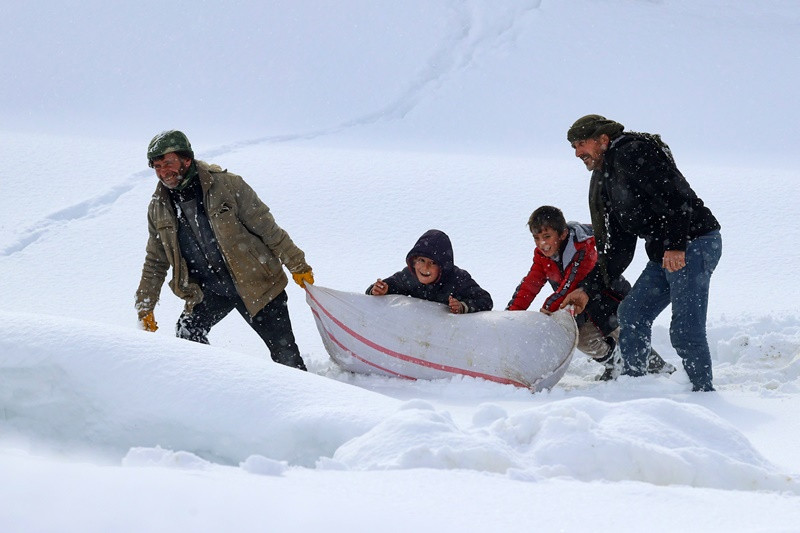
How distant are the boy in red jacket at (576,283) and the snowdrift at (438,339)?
0.73 feet

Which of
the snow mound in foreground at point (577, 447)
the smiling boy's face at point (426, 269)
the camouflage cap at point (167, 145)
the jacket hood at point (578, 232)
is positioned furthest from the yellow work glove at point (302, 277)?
the snow mound in foreground at point (577, 447)

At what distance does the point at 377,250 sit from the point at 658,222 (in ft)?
9.54

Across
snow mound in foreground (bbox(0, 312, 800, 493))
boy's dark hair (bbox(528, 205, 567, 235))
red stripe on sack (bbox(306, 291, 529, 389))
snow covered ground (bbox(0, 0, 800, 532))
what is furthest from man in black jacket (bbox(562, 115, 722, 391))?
snow mound in foreground (bbox(0, 312, 800, 493))

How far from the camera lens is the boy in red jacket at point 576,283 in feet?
13.7

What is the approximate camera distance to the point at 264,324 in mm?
4352

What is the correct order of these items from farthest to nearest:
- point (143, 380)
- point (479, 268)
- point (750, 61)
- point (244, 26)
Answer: point (244, 26) → point (750, 61) → point (479, 268) → point (143, 380)

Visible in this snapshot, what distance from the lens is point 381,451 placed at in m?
2.07

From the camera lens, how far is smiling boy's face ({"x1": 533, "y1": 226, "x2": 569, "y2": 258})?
414 cm

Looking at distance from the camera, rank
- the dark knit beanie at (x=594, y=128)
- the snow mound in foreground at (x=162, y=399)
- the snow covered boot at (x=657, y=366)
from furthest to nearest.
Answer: the snow covered boot at (x=657, y=366) → the dark knit beanie at (x=594, y=128) → the snow mound in foreground at (x=162, y=399)

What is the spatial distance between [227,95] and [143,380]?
10613mm

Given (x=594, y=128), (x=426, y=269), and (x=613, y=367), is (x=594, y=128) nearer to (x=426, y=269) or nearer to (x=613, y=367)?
(x=426, y=269)

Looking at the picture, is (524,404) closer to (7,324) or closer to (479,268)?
(7,324)

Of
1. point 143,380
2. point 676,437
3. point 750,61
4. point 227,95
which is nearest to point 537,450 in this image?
point 676,437

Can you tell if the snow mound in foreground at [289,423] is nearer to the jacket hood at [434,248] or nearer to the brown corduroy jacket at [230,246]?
the brown corduroy jacket at [230,246]
